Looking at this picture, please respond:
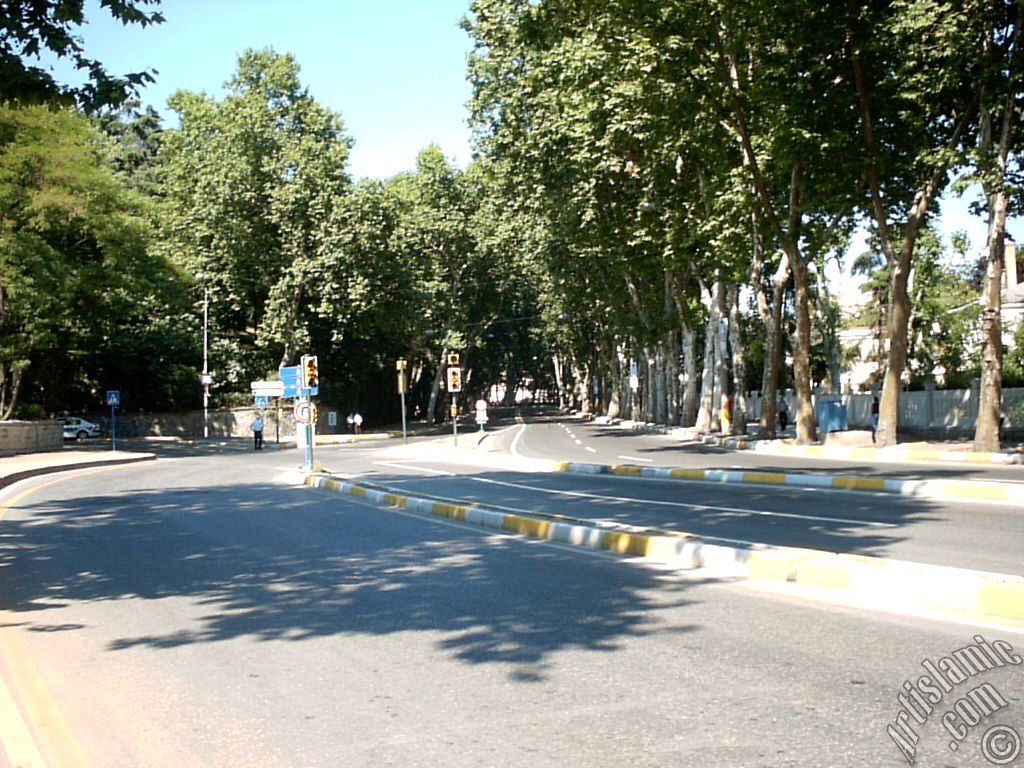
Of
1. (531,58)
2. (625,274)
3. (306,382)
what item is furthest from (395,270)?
(306,382)

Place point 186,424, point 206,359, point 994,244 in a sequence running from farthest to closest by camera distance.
→ 1. point 186,424
2. point 206,359
3. point 994,244

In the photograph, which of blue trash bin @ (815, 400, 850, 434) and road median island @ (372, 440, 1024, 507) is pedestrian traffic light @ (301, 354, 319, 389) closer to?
road median island @ (372, 440, 1024, 507)

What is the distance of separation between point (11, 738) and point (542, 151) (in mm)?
35392

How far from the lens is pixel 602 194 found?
41.6m

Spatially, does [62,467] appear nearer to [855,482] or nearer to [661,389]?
[855,482]

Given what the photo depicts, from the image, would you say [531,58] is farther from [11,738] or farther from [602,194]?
[11,738]

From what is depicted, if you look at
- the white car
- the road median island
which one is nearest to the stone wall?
the road median island

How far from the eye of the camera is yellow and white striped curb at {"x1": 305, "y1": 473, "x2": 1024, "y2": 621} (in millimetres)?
7500

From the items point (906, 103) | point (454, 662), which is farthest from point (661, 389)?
point (454, 662)

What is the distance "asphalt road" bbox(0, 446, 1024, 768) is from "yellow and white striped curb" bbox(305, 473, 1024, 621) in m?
0.46

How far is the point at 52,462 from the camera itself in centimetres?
3378

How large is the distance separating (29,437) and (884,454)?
3219 cm

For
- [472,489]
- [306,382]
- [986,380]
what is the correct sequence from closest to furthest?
→ [472,489]
[986,380]
[306,382]

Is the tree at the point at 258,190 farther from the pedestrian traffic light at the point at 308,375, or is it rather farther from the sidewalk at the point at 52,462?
the pedestrian traffic light at the point at 308,375
